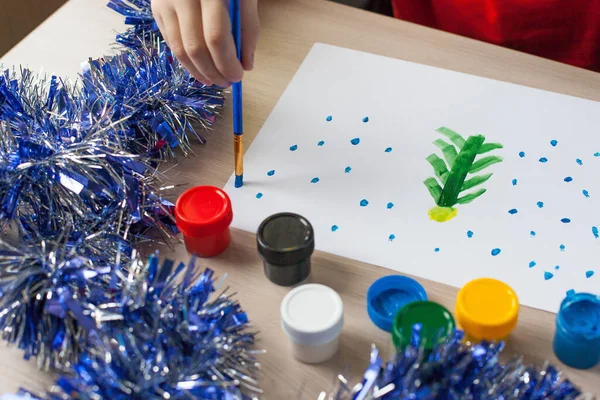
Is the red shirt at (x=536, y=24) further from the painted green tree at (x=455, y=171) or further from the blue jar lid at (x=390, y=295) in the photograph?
the blue jar lid at (x=390, y=295)

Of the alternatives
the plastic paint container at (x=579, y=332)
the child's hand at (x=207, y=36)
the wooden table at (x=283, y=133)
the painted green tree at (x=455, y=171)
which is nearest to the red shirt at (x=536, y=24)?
the wooden table at (x=283, y=133)

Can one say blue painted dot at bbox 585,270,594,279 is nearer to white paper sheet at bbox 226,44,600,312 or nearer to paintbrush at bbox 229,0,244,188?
white paper sheet at bbox 226,44,600,312

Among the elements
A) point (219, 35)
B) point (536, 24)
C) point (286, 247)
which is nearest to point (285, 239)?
point (286, 247)

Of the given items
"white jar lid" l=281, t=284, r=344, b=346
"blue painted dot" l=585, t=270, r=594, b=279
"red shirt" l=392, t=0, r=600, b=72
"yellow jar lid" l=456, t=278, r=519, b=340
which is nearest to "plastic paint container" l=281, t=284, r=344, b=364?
"white jar lid" l=281, t=284, r=344, b=346

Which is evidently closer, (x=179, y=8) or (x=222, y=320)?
(x=222, y=320)

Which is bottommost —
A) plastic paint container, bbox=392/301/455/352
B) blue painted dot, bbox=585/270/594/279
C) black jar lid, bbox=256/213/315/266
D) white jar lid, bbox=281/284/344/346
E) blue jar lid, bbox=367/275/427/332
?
blue painted dot, bbox=585/270/594/279

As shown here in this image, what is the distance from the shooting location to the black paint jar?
1.91 feet

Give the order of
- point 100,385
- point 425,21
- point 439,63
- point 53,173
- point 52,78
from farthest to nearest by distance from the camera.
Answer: point 425,21
point 439,63
point 52,78
point 53,173
point 100,385

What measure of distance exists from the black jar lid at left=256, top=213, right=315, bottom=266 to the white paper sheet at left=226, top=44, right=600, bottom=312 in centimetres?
5

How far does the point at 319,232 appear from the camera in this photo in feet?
2.16

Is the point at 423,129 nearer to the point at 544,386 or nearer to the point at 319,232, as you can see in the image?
the point at 319,232

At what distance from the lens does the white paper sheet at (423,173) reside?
2.07 ft

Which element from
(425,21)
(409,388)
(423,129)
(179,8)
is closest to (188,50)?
A: (179,8)

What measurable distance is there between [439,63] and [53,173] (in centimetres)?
52
